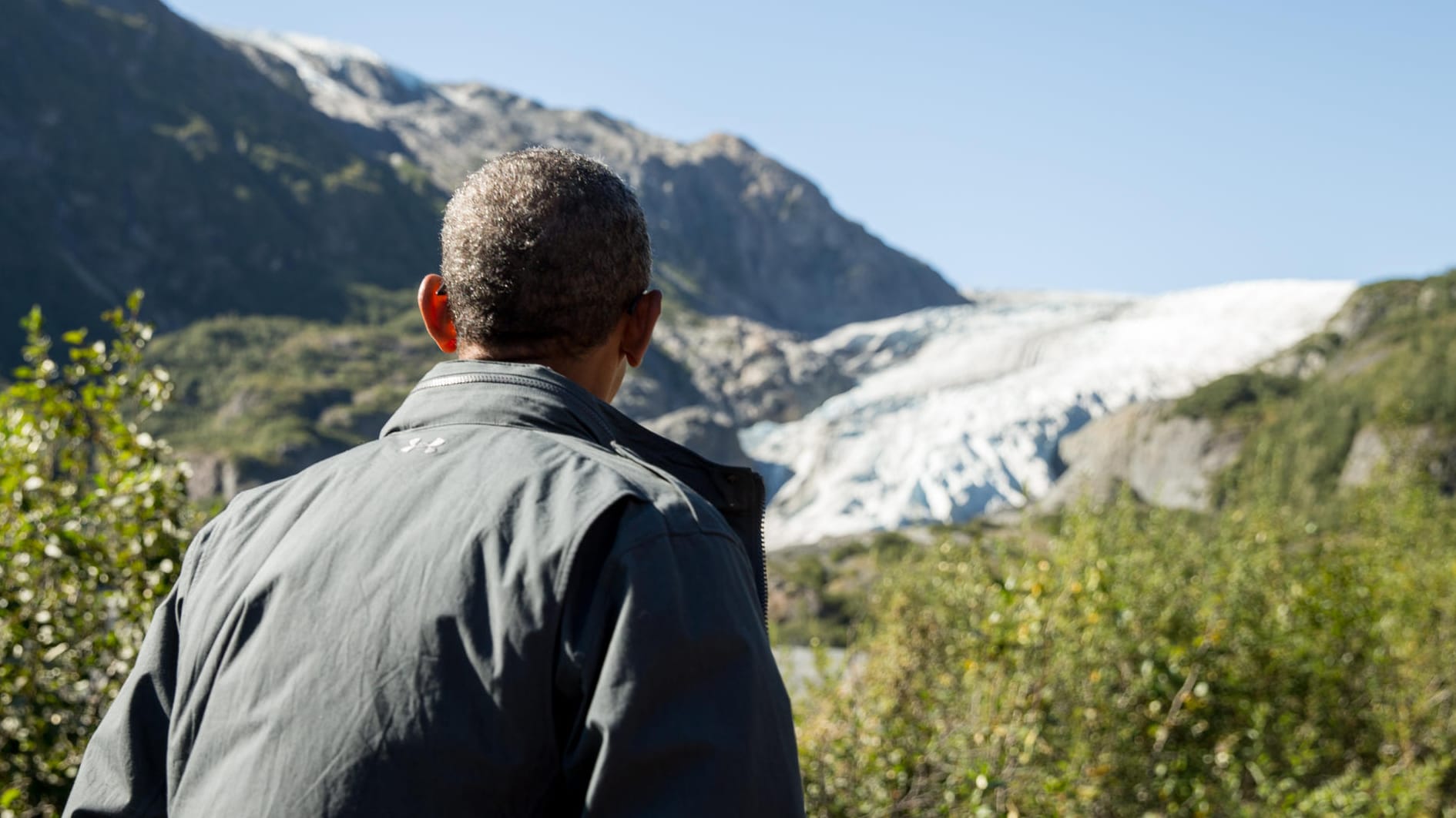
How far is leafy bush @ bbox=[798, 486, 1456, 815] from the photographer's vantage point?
6.33 metres

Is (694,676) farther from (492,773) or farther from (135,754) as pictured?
(135,754)

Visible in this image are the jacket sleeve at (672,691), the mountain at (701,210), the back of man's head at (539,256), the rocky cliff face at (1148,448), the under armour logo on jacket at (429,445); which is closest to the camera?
the jacket sleeve at (672,691)

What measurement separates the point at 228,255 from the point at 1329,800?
135823 mm

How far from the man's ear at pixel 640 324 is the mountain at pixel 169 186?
Answer: 112525 millimetres

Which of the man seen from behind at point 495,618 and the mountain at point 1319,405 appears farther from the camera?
the mountain at point 1319,405

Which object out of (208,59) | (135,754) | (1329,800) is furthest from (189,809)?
(208,59)

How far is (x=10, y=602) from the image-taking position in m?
4.43

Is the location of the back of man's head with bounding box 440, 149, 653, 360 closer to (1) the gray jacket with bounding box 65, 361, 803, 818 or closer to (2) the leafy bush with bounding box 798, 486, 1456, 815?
(1) the gray jacket with bounding box 65, 361, 803, 818

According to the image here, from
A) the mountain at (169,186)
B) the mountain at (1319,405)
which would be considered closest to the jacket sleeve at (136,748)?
the mountain at (1319,405)

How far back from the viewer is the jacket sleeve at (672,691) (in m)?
1.45

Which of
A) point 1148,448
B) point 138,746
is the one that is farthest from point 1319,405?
point 138,746

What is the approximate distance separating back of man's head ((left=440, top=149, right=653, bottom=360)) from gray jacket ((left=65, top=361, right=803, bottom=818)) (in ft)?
0.57

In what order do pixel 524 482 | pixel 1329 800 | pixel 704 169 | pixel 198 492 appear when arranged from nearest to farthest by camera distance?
pixel 524 482
pixel 1329 800
pixel 198 492
pixel 704 169

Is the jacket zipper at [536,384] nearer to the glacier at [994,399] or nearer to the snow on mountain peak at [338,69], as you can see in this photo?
the glacier at [994,399]
